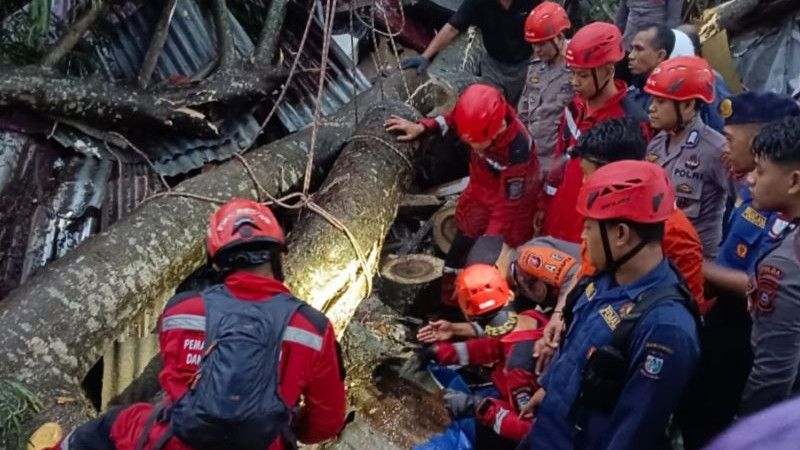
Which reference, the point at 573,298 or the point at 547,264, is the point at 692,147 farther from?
the point at 573,298

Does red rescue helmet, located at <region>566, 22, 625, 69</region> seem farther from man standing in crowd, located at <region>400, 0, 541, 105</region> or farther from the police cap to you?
man standing in crowd, located at <region>400, 0, 541, 105</region>

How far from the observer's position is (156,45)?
233 inches

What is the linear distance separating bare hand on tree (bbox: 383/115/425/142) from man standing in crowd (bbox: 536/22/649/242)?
1.08 meters

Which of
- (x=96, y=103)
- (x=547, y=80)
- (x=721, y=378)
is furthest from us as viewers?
(x=547, y=80)

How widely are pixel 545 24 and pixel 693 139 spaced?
4.90 feet

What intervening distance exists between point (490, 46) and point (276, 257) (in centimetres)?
441

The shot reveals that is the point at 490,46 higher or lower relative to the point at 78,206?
lower

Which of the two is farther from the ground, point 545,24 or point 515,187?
point 545,24

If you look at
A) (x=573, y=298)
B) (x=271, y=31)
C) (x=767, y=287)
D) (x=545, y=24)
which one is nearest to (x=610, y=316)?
(x=573, y=298)

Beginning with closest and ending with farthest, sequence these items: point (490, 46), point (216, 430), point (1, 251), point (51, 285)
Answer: point (216, 430) → point (51, 285) → point (1, 251) → point (490, 46)

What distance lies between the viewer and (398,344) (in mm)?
4770

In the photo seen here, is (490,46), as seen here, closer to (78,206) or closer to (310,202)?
(310,202)

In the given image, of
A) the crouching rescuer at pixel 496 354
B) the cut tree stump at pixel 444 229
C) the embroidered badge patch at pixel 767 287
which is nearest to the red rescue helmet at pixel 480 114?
the crouching rescuer at pixel 496 354

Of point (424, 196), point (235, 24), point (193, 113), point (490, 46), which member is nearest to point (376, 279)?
point (424, 196)
